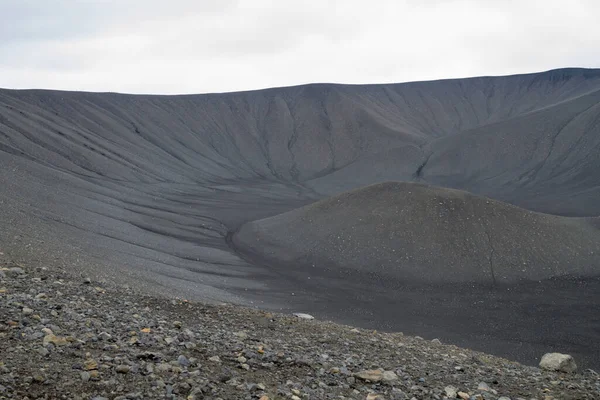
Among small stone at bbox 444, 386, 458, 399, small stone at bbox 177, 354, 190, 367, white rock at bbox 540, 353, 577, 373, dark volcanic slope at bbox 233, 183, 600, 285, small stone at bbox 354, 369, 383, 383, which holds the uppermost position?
dark volcanic slope at bbox 233, 183, 600, 285

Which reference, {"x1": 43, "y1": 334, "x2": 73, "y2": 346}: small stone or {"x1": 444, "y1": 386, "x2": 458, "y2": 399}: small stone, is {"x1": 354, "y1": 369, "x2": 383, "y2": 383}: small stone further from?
{"x1": 43, "y1": 334, "x2": 73, "y2": 346}: small stone

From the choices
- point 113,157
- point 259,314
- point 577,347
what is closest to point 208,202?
point 113,157

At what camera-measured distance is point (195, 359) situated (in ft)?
21.4

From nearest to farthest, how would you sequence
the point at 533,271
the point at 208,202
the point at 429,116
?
1. the point at 533,271
2. the point at 208,202
3. the point at 429,116

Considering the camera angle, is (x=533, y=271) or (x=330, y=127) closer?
(x=533, y=271)

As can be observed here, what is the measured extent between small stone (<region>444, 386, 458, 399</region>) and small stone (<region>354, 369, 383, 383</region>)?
0.81m

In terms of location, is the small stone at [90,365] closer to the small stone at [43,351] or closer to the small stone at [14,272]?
the small stone at [43,351]

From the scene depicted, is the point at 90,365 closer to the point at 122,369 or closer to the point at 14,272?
the point at 122,369

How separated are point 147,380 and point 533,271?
27.9 m

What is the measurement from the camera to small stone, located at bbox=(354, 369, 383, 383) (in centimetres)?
687

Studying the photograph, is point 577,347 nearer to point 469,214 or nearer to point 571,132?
point 469,214

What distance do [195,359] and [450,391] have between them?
10.2 feet

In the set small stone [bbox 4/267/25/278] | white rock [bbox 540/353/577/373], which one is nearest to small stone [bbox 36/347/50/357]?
small stone [bbox 4/267/25/278]

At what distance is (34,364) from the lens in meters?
5.45
